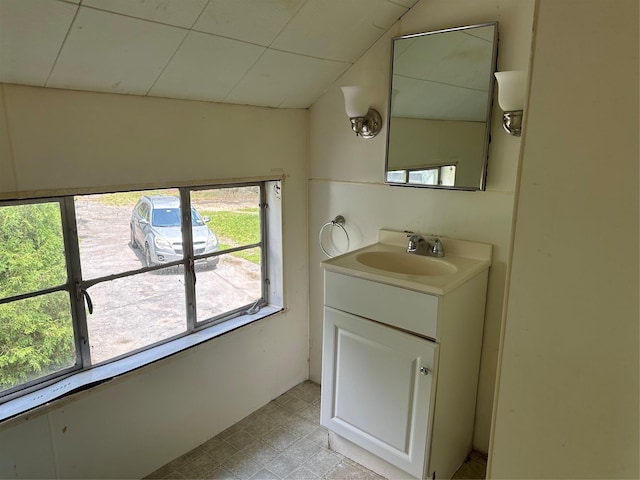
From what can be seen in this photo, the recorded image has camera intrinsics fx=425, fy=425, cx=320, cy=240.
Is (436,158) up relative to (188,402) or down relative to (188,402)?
up

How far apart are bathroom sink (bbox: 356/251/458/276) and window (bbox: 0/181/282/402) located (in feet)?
1.96

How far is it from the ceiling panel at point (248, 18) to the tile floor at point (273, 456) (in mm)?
1847

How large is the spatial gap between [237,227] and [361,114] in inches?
34.0

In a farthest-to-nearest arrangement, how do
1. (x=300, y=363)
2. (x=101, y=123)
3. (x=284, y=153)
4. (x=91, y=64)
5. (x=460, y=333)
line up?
1. (x=300, y=363)
2. (x=284, y=153)
3. (x=460, y=333)
4. (x=101, y=123)
5. (x=91, y=64)

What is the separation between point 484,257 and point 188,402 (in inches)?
60.0

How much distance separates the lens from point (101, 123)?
62.7 inches

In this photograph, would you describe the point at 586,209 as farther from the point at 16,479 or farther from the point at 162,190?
the point at 16,479

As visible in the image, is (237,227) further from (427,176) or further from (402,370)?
(402,370)

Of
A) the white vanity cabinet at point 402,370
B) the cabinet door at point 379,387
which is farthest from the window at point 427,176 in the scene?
the cabinet door at point 379,387

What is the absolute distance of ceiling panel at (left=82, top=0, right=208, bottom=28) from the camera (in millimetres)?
1244

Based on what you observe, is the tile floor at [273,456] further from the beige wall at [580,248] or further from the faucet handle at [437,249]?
the beige wall at [580,248]

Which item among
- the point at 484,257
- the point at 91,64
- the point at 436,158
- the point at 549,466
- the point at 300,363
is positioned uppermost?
the point at 91,64

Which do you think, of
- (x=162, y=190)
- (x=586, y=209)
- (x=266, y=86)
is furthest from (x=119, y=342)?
(x=586, y=209)

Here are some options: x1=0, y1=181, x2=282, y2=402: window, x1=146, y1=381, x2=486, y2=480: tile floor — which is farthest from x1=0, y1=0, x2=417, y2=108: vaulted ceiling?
x1=146, y1=381, x2=486, y2=480: tile floor
